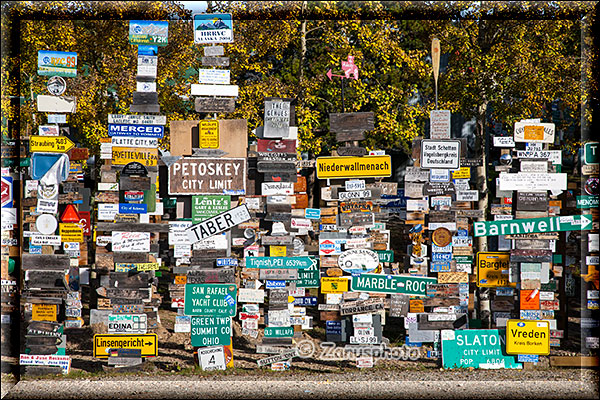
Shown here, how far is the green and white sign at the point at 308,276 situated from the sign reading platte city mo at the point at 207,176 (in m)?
1.69

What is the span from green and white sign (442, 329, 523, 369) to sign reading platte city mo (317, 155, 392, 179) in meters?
2.73

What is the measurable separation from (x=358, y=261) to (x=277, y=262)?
4.20 ft

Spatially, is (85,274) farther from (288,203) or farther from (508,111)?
(508,111)

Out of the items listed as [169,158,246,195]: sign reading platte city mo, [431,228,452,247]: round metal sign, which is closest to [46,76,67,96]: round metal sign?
[169,158,246,195]: sign reading platte city mo

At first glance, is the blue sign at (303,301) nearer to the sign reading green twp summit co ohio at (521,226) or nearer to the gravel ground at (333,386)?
the gravel ground at (333,386)

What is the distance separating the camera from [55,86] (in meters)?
9.45

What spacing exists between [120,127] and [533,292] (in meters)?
6.78

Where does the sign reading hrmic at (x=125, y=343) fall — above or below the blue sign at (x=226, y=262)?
below

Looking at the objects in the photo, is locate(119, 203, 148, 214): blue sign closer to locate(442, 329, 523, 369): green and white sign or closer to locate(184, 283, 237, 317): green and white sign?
locate(184, 283, 237, 317): green and white sign

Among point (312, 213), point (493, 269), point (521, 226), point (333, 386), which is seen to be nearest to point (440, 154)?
point (521, 226)

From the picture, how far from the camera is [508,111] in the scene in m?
12.8

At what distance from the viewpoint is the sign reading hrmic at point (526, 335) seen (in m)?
9.67

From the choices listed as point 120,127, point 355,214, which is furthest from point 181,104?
point 355,214

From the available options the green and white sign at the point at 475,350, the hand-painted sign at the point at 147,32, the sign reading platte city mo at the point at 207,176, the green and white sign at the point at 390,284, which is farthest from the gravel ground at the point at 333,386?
the hand-painted sign at the point at 147,32
